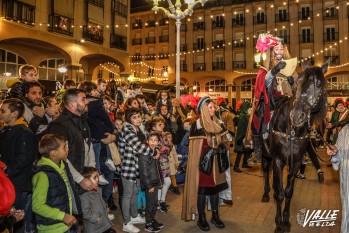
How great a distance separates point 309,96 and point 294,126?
25.1 inches

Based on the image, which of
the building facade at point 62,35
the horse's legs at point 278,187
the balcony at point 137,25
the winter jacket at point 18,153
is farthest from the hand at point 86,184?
the balcony at point 137,25

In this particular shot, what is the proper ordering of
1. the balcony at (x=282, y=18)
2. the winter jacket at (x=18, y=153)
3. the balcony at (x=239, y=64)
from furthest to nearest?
1. the balcony at (x=239, y=64)
2. the balcony at (x=282, y=18)
3. the winter jacket at (x=18, y=153)

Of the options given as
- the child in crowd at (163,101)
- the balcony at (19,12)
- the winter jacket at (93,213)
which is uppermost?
the balcony at (19,12)

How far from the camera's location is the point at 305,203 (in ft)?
23.0

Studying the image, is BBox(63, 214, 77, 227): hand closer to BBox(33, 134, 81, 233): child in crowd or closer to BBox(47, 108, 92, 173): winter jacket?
BBox(33, 134, 81, 233): child in crowd

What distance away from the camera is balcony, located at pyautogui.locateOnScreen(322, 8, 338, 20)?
3984cm

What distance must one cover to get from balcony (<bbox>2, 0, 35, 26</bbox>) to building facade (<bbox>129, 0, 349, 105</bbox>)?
2203cm

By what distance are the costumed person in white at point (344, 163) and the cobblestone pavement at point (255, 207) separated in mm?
1513

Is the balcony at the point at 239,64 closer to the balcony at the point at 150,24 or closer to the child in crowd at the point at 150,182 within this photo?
the balcony at the point at 150,24

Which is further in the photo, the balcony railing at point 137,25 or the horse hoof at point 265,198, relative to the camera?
the balcony railing at point 137,25

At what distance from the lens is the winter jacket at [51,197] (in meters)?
3.43

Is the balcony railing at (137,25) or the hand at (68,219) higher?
the balcony railing at (137,25)

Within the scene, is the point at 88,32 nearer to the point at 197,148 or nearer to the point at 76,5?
the point at 76,5

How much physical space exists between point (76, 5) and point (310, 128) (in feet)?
70.2
